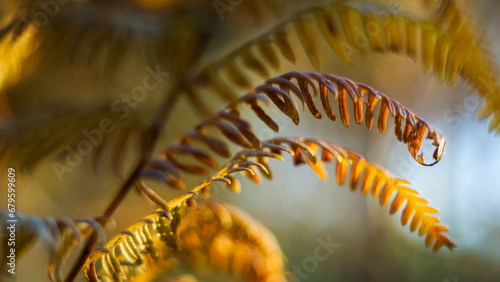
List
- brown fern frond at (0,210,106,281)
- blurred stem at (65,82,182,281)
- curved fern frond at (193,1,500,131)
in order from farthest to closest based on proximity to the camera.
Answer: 1. curved fern frond at (193,1,500,131)
2. blurred stem at (65,82,182,281)
3. brown fern frond at (0,210,106,281)

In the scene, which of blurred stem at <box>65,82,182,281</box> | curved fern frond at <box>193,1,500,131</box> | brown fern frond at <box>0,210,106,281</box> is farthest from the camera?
curved fern frond at <box>193,1,500,131</box>

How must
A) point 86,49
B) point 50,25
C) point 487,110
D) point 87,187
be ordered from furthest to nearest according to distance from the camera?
point 87,187
point 86,49
point 50,25
point 487,110

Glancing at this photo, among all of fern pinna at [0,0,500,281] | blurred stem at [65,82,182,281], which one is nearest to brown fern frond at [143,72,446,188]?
fern pinna at [0,0,500,281]

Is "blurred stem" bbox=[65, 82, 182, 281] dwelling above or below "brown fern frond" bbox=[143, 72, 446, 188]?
below

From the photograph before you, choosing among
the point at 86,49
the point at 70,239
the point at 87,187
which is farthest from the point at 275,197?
the point at 70,239

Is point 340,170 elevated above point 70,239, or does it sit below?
above

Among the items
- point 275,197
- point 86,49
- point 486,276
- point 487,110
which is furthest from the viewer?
point 275,197

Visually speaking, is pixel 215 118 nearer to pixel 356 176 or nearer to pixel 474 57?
pixel 356 176

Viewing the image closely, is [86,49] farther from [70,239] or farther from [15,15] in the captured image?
[70,239]

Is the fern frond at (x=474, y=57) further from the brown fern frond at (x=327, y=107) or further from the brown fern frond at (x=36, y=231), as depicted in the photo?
the brown fern frond at (x=36, y=231)

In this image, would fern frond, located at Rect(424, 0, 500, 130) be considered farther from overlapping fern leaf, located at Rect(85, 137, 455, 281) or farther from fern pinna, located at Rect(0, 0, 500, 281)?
overlapping fern leaf, located at Rect(85, 137, 455, 281)
